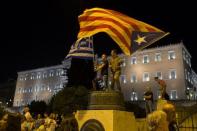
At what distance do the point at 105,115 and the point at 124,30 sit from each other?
165 inches

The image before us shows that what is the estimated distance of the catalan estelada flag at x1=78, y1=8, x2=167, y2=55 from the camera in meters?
12.7

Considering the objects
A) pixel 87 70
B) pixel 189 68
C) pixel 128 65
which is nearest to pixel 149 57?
pixel 128 65

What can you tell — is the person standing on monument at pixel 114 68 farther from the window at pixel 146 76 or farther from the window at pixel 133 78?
the window at pixel 133 78

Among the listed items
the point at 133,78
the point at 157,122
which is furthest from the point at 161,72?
the point at 157,122

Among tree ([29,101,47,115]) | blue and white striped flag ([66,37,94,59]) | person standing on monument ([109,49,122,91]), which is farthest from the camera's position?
tree ([29,101,47,115])

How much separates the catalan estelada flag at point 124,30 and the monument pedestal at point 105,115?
2.37 meters

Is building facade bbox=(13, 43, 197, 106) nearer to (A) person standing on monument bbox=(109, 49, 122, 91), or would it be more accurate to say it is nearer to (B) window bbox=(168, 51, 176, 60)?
(B) window bbox=(168, 51, 176, 60)

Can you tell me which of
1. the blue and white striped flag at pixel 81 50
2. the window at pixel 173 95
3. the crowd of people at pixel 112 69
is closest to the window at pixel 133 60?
the window at pixel 173 95

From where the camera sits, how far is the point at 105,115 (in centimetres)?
1130

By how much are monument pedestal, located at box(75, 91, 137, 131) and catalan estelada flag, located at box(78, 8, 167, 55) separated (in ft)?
7.76

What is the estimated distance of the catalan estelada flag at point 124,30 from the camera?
1266cm

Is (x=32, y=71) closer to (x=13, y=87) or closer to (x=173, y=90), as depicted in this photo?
(x=13, y=87)

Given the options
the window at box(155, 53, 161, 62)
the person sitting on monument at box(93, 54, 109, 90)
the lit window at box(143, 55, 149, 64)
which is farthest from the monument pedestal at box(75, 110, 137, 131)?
the lit window at box(143, 55, 149, 64)

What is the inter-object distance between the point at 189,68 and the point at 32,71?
59575 millimetres
